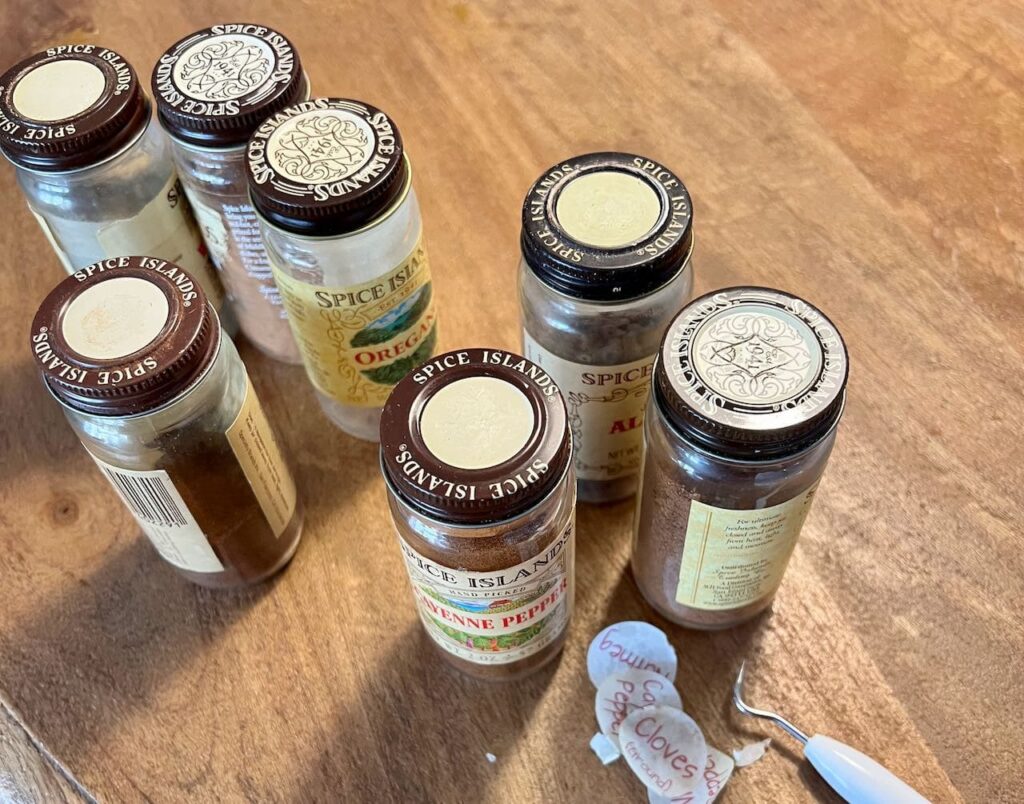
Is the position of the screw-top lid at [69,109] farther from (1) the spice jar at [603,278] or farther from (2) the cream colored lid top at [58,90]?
(1) the spice jar at [603,278]

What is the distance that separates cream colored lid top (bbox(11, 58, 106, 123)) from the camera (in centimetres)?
62

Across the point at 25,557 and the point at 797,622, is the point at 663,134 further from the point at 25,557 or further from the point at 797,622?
the point at 25,557

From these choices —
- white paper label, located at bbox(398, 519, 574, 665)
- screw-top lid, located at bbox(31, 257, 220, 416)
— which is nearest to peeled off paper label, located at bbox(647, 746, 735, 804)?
white paper label, located at bbox(398, 519, 574, 665)

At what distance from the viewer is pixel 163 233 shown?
67 cm

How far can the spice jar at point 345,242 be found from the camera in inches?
21.5

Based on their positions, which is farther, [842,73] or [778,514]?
[842,73]

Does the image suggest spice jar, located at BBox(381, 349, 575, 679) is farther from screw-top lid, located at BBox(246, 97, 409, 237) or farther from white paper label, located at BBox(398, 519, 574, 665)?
screw-top lid, located at BBox(246, 97, 409, 237)

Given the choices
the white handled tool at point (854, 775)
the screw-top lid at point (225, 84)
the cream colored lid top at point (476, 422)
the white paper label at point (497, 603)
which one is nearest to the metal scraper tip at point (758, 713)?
the white handled tool at point (854, 775)

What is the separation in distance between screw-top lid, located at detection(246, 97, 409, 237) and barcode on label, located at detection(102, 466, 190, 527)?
166 millimetres

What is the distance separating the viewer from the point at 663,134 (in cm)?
85

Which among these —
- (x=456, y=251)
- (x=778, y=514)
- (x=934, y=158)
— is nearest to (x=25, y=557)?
(x=456, y=251)

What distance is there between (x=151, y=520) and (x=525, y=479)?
26 cm

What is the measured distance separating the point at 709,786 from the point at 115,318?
423mm

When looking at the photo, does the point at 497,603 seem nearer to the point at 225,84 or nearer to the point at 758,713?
the point at 758,713
